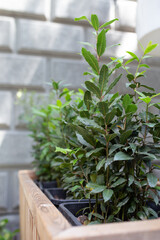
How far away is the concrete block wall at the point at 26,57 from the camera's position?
5.43ft

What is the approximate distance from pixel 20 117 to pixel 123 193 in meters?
1.15

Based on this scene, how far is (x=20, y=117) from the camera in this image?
1.58 m

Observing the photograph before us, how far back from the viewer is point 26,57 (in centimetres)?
172

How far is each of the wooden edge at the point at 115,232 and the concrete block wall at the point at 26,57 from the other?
1.30 meters

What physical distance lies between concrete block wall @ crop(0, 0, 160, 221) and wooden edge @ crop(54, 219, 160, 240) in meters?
1.30

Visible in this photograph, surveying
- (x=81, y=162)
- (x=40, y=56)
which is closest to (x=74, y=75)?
(x=40, y=56)

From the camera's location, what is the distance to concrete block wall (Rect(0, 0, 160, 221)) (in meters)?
1.65

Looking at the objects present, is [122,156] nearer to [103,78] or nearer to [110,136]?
[110,136]

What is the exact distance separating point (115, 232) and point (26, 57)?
1.56 meters

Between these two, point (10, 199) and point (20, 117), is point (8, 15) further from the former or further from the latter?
point (10, 199)

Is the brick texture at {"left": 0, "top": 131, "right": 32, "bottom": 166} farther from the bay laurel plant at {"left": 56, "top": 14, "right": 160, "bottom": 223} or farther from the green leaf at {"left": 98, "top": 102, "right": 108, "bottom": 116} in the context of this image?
the green leaf at {"left": 98, "top": 102, "right": 108, "bottom": 116}

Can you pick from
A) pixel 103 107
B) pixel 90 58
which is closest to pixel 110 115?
pixel 103 107

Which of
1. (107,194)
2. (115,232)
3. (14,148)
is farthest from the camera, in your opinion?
(14,148)

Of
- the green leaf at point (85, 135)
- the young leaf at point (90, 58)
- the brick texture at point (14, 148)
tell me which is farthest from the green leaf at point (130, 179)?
the brick texture at point (14, 148)
